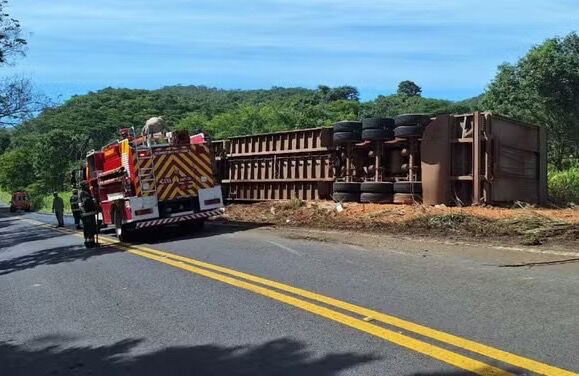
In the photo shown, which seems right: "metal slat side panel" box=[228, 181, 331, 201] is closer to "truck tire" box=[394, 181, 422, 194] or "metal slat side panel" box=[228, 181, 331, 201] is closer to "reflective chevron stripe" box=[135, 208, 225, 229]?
"truck tire" box=[394, 181, 422, 194]

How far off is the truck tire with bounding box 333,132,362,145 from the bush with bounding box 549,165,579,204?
6064 mm

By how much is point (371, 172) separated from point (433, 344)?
1224 centimetres

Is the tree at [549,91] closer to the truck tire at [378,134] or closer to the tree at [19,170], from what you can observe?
the truck tire at [378,134]

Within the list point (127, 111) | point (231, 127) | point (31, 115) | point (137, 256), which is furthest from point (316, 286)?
point (127, 111)

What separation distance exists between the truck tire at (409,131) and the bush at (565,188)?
5.28m

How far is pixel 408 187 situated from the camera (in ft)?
51.6

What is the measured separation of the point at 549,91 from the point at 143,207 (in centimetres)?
2633

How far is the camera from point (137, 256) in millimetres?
12484

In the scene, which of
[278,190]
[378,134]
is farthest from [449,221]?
[278,190]

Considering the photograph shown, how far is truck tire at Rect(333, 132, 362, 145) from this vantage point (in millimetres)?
17531

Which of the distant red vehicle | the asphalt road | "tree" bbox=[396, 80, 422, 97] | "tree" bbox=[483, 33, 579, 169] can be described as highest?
"tree" bbox=[396, 80, 422, 97]

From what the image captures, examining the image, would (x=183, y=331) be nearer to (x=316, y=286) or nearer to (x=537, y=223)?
(x=316, y=286)

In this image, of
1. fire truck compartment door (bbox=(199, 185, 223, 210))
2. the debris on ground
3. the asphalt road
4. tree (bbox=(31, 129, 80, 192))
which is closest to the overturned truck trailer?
Answer: the debris on ground

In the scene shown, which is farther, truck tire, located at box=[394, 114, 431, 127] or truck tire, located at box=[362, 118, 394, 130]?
truck tire, located at box=[362, 118, 394, 130]
